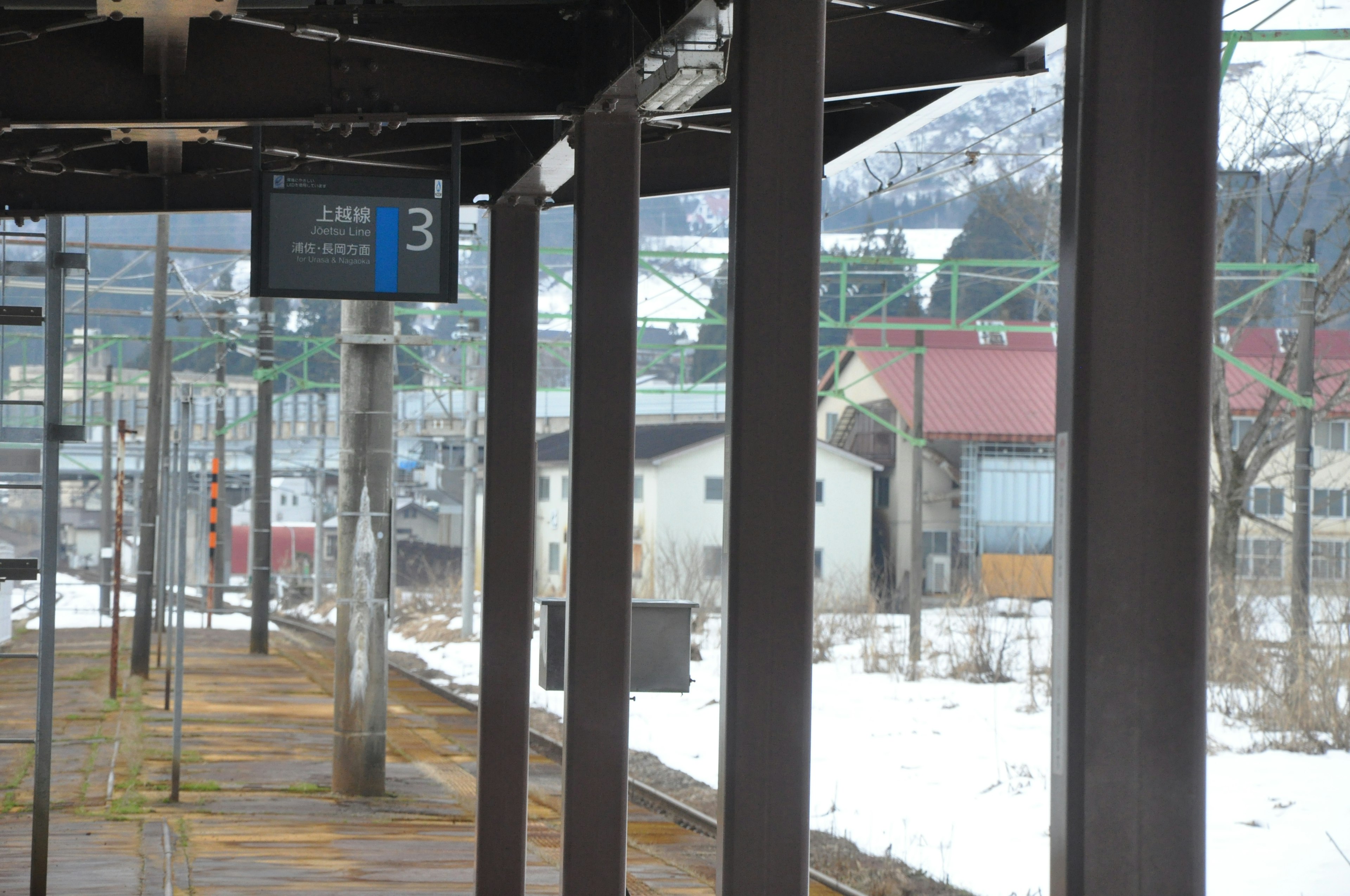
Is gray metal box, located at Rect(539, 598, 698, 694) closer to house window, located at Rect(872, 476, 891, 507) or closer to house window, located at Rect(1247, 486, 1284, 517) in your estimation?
house window, located at Rect(1247, 486, 1284, 517)

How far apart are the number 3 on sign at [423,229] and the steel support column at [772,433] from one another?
10.8ft

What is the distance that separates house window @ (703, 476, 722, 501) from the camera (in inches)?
2077

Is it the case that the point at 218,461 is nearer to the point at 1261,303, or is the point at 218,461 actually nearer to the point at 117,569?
the point at 117,569

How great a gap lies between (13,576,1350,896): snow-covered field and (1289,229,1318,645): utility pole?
1.62 metres

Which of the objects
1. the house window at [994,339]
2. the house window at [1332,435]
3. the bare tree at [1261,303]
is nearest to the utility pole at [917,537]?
the bare tree at [1261,303]

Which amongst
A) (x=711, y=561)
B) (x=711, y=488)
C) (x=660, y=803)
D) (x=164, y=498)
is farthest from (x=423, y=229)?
(x=711, y=488)

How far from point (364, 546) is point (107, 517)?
1299 inches

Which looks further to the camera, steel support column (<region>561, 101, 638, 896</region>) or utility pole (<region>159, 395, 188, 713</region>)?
utility pole (<region>159, 395, 188, 713</region>)

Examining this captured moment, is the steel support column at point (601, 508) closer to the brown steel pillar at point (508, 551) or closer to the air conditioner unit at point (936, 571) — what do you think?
the brown steel pillar at point (508, 551)

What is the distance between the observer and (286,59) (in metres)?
7.03

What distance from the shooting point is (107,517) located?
143 feet

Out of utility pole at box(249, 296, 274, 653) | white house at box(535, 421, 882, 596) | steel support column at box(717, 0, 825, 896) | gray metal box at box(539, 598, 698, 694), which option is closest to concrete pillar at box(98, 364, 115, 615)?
utility pole at box(249, 296, 274, 653)

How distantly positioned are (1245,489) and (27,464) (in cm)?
2054

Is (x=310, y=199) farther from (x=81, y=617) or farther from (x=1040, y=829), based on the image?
(x=81, y=617)
